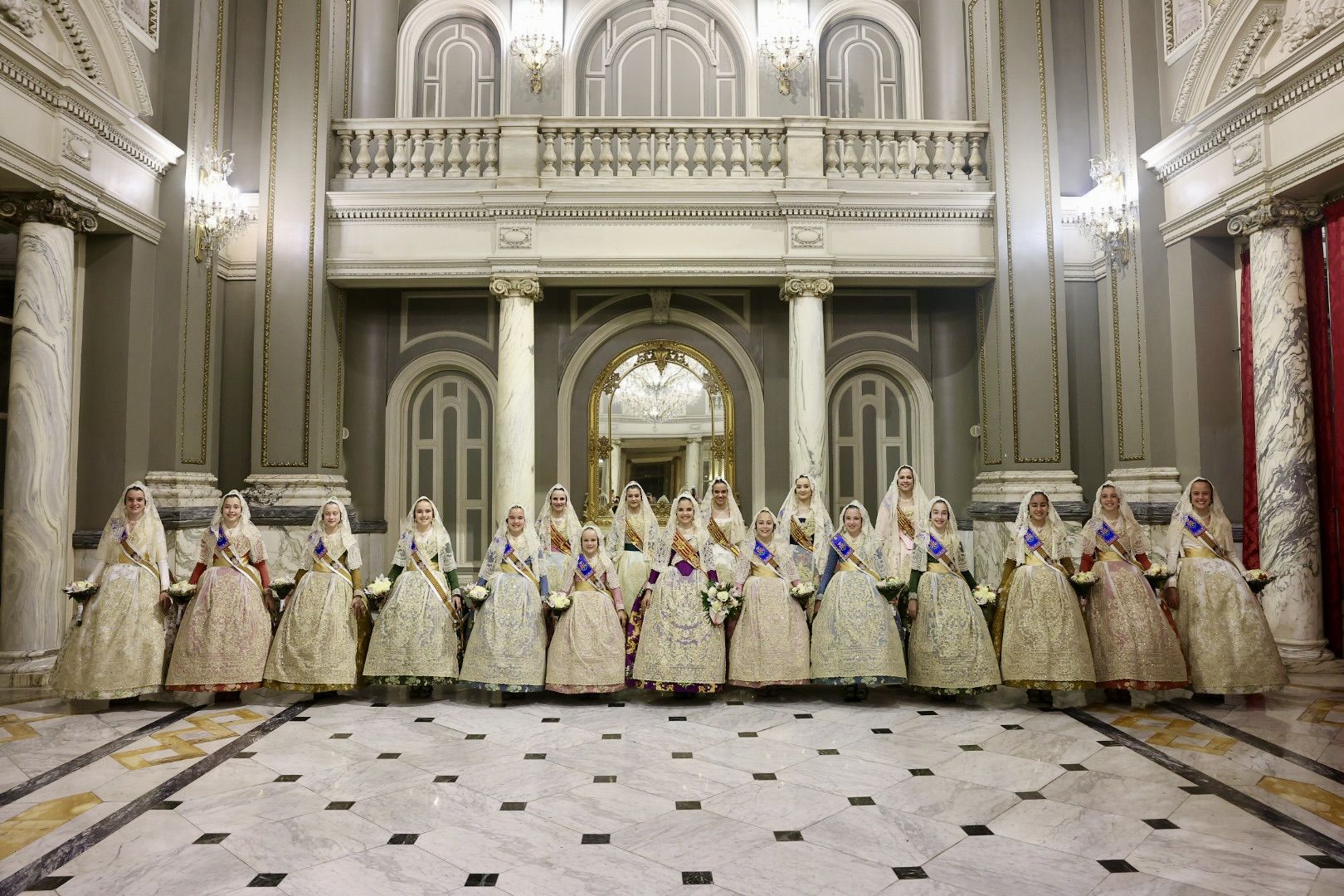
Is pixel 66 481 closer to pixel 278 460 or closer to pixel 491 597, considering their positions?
pixel 278 460

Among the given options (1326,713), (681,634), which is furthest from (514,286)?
(1326,713)

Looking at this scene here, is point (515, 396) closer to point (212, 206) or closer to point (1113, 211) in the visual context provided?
point (212, 206)

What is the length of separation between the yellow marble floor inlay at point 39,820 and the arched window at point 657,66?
28.2 feet

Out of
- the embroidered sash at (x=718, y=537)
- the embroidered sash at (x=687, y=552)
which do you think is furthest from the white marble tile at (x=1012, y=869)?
the embroidered sash at (x=718, y=537)

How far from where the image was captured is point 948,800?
397 cm

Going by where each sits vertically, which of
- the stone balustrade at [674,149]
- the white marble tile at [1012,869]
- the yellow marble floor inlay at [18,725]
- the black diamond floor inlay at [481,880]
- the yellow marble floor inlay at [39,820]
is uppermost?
the stone balustrade at [674,149]

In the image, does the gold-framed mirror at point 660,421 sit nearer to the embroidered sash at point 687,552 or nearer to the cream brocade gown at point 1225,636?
the embroidered sash at point 687,552

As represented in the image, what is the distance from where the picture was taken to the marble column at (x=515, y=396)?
8.43 m

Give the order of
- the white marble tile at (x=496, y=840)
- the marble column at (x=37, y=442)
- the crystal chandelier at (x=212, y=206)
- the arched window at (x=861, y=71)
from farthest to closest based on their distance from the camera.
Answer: the arched window at (x=861, y=71) → the crystal chandelier at (x=212, y=206) → the marble column at (x=37, y=442) → the white marble tile at (x=496, y=840)

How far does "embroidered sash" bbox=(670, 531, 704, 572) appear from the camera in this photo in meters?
5.93

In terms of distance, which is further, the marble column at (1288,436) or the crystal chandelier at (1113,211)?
the crystal chandelier at (1113,211)

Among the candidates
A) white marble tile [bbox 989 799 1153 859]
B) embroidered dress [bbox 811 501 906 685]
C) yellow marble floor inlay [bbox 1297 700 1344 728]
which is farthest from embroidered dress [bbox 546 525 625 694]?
yellow marble floor inlay [bbox 1297 700 1344 728]

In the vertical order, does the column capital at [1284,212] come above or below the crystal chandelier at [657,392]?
above

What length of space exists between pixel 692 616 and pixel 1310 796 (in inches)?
136
